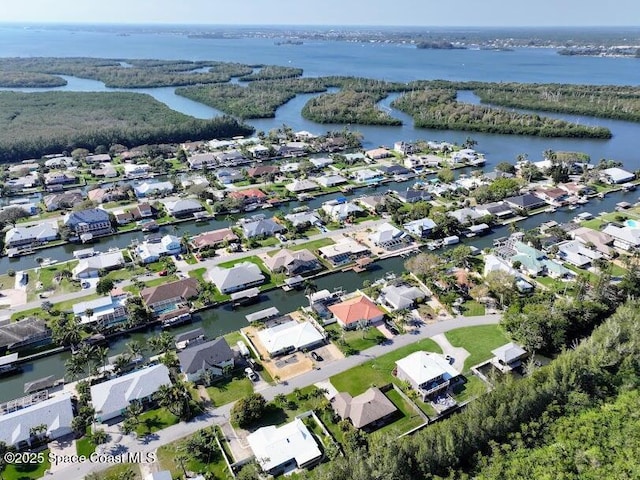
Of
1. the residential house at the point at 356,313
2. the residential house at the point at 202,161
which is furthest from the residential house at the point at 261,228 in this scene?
the residential house at the point at 202,161

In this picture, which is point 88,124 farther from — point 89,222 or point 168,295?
point 168,295

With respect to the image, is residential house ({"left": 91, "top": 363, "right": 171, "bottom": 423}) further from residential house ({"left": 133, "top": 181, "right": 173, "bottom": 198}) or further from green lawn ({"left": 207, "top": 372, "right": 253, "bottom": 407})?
residential house ({"left": 133, "top": 181, "right": 173, "bottom": 198})

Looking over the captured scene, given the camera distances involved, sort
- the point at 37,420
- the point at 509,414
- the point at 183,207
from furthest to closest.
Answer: the point at 183,207 < the point at 37,420 < the point at 509,414

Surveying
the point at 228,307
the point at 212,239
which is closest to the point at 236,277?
the point at 228,307

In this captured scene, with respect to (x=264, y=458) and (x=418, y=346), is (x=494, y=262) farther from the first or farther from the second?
(x=264, y=458)

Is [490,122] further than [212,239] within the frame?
Yes

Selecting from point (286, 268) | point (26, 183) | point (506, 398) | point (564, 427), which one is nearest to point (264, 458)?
point (506, 398)

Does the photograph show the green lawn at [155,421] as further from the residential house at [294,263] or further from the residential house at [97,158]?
the residential house at [97,158]
